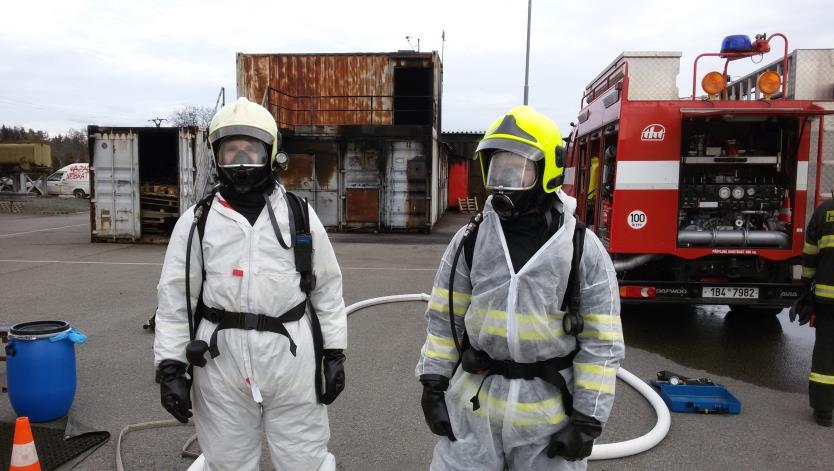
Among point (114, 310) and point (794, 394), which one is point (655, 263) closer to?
point (794, 394)

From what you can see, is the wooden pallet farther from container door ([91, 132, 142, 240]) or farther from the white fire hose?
the white fire hose

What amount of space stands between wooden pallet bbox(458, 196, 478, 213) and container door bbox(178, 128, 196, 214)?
15.3 metres

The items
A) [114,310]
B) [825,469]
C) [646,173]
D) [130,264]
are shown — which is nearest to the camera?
[825,469]

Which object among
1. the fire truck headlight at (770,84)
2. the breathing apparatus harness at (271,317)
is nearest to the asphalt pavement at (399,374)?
the breathing apparatus harness at (271,317)

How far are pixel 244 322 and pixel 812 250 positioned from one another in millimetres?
4469

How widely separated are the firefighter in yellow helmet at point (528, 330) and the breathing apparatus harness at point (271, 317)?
660 millimetres

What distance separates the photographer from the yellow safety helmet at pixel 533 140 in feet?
7.36

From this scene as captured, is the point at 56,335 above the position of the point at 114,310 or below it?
above

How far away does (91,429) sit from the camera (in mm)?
4098

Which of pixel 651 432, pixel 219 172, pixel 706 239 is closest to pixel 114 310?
pixel 219 172

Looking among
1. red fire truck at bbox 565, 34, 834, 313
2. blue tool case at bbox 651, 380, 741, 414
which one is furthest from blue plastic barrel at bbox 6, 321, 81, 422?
red fire truck at bbox 565, 34, 834, 313

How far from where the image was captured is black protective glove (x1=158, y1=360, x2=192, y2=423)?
8.33 feet

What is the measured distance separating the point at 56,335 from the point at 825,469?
5211mm

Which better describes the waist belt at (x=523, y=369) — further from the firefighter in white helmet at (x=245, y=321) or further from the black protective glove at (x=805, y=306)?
the black protective glove at (x=805, y=306)
